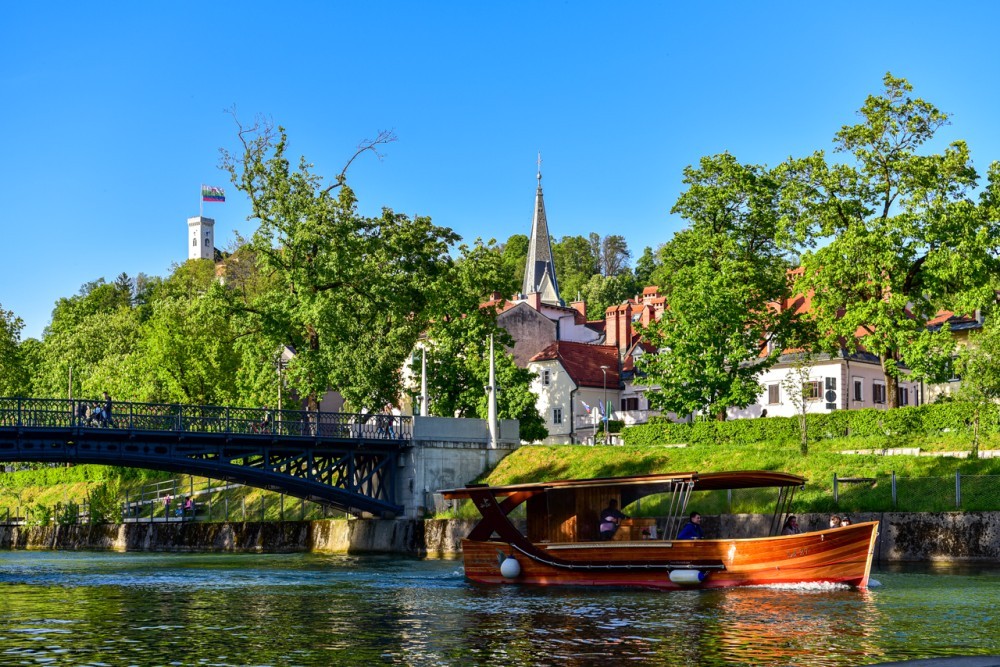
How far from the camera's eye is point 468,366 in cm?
7450

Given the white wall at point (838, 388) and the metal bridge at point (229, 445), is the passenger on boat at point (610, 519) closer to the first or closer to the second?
the metal bridge at point (229, 445)

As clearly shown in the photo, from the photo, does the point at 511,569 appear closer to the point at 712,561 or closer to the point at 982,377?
the point at 712,561

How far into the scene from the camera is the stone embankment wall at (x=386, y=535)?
44.5m

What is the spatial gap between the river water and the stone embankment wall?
13.5 ft

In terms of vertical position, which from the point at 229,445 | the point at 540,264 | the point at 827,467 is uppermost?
the point at 540,264

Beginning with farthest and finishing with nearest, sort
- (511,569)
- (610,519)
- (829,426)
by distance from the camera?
(829,426)
(511,569)
(610,519)

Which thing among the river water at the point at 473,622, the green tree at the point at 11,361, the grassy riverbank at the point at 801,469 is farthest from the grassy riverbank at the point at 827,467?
the green tree at the point at 11,361

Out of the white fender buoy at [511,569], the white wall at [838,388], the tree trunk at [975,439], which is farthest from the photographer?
the white wall at [838,388]

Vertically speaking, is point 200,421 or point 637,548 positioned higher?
point 200,421

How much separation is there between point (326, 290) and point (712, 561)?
38784mm

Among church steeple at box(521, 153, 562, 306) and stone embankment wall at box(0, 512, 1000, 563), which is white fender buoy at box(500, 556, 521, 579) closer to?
stone embankment wall at box(0, 512, 1000, 563)

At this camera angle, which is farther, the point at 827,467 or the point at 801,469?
the point at 801,469

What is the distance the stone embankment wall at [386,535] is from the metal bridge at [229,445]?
5.66 feet

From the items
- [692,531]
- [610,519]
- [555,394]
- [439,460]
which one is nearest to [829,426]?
[439,460]
